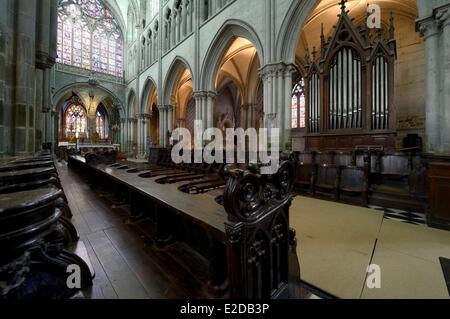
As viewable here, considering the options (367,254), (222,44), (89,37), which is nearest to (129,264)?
(367,254)

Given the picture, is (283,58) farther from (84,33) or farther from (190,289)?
(84,33)

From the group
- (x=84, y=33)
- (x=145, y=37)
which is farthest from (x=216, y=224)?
(x=84, y=33)

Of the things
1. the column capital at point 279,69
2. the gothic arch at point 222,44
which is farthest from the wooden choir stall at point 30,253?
the gothic arch at point 222,44

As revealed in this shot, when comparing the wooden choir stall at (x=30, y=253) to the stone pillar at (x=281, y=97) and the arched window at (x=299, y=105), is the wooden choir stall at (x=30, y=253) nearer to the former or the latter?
the stone pillar at (x=281, y=97)

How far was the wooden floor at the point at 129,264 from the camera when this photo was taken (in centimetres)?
139

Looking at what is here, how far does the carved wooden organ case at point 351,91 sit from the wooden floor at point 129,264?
6.58 m

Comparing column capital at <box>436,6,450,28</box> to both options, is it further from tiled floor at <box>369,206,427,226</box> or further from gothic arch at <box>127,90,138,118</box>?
gothic arch at <box>127,90,138,118</box>

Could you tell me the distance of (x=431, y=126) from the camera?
470cm

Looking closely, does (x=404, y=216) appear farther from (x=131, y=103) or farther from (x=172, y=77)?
(x=131, y=103)

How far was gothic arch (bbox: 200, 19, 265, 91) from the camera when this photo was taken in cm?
804

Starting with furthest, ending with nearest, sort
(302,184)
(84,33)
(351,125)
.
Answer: (84,33) → (351,125) → (302,184)

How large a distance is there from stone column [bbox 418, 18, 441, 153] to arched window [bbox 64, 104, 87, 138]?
2691cm
